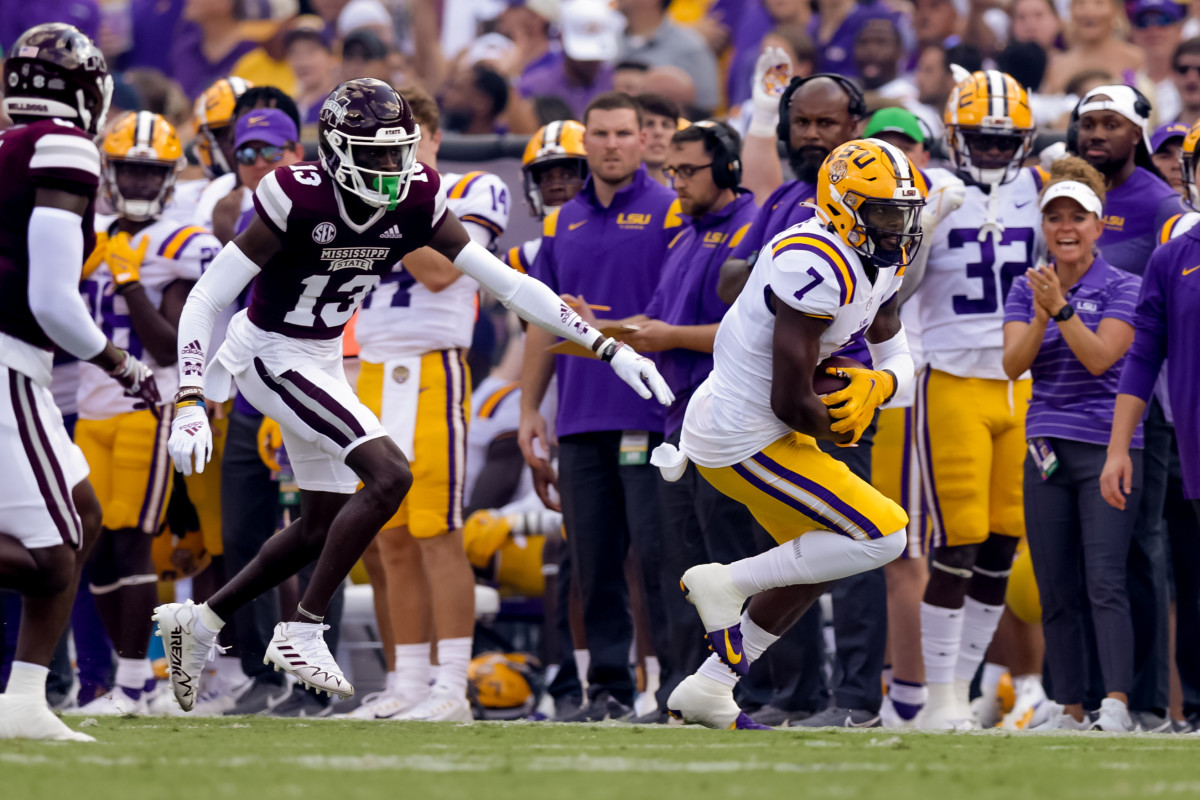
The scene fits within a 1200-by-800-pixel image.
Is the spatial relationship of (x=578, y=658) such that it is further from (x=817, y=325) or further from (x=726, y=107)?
(x=726, y=107)


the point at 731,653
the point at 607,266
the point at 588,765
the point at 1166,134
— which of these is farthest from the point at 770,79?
the point at 588,765

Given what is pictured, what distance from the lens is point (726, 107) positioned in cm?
1110

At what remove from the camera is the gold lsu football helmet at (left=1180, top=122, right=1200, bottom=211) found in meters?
5.88

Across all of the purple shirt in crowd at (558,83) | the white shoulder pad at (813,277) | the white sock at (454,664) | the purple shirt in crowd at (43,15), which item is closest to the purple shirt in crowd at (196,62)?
the purple shirt in crowd at (43,15)

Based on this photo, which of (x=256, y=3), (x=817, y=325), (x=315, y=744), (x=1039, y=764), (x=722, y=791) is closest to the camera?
(x=722, y=791)

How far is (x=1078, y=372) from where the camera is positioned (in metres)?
6.30

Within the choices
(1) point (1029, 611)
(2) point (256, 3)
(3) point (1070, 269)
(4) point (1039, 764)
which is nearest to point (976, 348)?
(3) point (1070, 269)

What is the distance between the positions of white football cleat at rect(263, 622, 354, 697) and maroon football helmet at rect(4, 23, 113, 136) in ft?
5.57

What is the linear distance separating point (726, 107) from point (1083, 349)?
5.35 m

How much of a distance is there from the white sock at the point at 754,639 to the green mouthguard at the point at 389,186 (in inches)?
70.1

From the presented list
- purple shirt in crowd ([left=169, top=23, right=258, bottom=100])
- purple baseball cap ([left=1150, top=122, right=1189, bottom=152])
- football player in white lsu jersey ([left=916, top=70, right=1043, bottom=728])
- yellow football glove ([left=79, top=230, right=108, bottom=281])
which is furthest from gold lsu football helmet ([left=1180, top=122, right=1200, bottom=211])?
purple shirt in crowd ([left=169, top=23, right=258, bottom=100])

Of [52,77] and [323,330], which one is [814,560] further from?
[52,77]

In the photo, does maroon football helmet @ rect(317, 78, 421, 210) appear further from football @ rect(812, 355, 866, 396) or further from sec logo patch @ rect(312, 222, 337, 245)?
football @ rect(812, 355, 866, 396)

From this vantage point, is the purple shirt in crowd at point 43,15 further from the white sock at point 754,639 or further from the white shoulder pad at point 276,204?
the white sock at point 754,639
